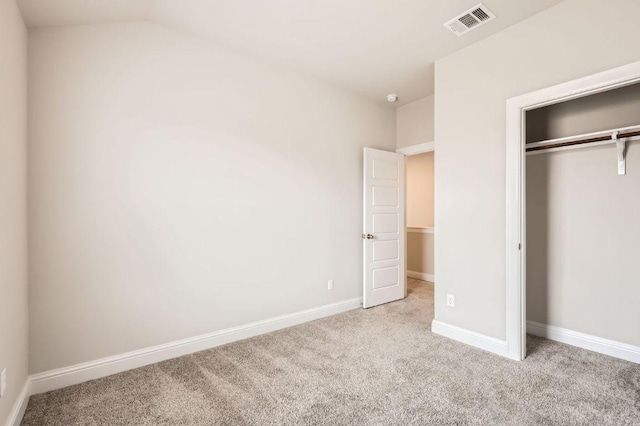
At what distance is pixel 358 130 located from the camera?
4.07 metres

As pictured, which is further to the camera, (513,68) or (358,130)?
(358,130)

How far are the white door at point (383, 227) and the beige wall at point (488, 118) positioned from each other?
39.3 inches

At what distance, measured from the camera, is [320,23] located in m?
2.58

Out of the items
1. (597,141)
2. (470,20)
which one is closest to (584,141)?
(597,141)

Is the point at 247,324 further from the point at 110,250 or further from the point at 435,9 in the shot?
the point at 435,9

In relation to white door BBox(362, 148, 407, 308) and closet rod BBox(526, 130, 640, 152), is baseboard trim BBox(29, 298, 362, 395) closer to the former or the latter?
white door BBox(362, 148, 407, 308)

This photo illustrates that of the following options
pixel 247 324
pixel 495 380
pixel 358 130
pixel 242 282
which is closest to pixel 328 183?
pixel 358 130

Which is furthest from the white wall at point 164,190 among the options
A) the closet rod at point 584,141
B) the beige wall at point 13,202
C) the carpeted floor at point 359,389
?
the closet rod at point 584,141

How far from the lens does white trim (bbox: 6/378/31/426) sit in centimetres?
172

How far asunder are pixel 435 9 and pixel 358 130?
70.5 inches

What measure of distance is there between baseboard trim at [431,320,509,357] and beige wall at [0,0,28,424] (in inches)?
127

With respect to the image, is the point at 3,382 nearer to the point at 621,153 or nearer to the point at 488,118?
the point at 488,118

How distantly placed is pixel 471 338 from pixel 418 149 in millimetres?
2488

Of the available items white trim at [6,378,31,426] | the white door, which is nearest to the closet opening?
the white door
